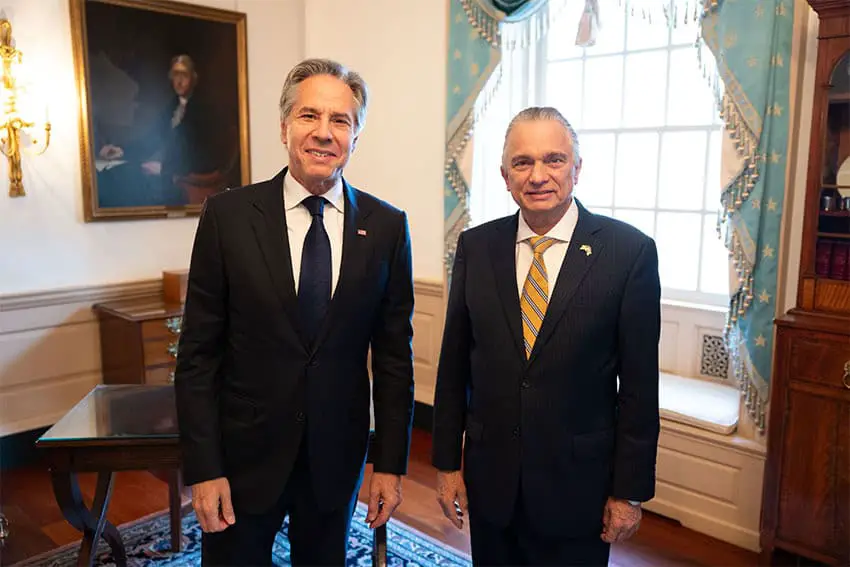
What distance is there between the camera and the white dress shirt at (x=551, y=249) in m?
1.55

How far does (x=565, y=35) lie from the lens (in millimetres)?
3689

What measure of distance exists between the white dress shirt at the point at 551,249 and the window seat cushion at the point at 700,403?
1.41 metres

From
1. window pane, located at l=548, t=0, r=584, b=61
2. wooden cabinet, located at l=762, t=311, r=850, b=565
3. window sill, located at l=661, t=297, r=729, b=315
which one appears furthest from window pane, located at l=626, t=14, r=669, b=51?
wooden cabinet, located at l=762, t=311, r=850, b=565

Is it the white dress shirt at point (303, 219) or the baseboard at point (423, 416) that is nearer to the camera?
the white dress shirt at point (303, 219)

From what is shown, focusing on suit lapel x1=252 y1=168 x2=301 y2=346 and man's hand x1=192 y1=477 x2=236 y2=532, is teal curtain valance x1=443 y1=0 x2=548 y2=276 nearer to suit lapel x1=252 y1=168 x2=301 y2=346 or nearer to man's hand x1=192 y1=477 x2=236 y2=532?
suit lapel x1=252 y1=168 x2=301 y2=346

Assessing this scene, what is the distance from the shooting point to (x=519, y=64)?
3.74m

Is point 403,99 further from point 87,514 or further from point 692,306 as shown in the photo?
point 87,514

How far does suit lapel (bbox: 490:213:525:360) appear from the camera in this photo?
152 cm

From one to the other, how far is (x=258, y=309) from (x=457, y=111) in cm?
258

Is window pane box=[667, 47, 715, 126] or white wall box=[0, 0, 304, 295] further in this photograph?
white wall box=[0, 0, 304, 295]

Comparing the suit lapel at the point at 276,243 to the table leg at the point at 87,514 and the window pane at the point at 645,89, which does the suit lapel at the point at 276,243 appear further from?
the window pane at the point at 645,89

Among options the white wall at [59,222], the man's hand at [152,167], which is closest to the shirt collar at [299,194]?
the white wall at [59,222]

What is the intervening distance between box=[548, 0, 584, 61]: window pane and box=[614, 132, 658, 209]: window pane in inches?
21.4

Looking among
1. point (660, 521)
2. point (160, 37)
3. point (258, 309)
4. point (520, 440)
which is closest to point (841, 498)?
point (660, 521)
